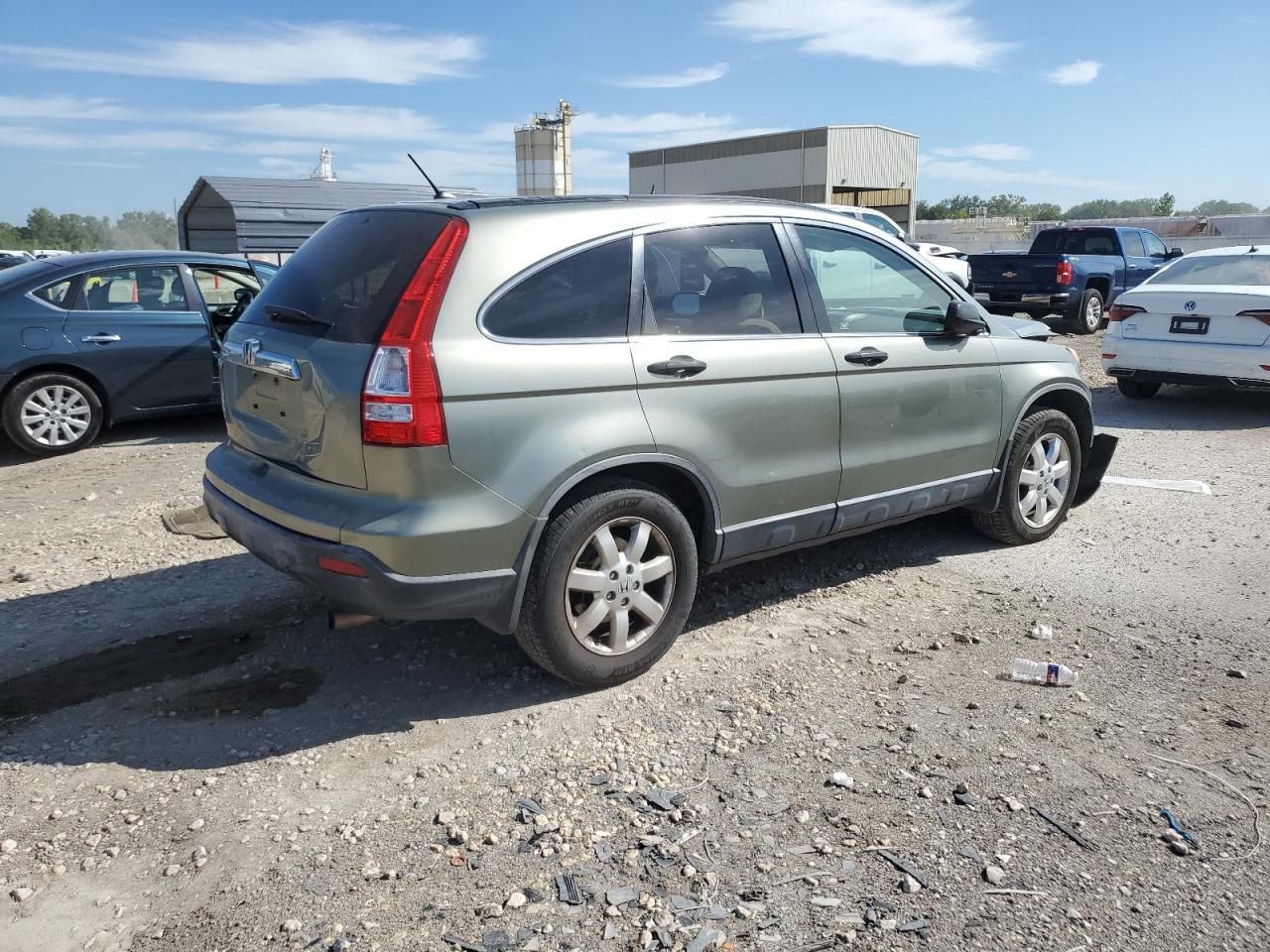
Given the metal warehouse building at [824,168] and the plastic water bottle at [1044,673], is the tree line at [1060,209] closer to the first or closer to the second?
the metal warehouse building at [824,168]

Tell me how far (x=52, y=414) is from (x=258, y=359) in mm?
5291

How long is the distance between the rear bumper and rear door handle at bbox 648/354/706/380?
98 centimetres

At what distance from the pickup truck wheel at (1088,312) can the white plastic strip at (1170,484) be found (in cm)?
1020

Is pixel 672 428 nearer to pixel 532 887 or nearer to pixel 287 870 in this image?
pixel 532 887

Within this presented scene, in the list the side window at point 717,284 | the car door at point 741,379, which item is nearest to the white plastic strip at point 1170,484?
the car door at point 741,379

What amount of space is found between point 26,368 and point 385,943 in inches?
279

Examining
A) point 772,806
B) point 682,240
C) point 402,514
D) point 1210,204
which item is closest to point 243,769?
point 402,514

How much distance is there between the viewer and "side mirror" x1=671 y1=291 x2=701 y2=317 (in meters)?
4.14

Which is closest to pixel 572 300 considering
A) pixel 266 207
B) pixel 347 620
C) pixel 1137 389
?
pixel 347 620

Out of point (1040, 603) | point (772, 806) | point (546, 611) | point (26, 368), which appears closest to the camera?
point (772, 806)

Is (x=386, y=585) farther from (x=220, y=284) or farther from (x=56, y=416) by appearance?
(x=220, y=284)

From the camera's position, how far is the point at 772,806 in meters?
3.27

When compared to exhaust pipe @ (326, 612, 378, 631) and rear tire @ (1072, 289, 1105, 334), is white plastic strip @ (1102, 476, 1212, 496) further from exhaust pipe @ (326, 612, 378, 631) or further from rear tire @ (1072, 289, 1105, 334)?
rear tire @ (1072, 289, 1105, 334)

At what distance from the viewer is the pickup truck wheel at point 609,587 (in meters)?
3.75
